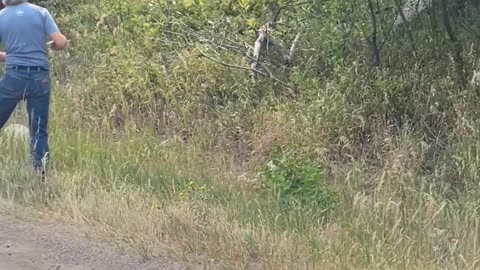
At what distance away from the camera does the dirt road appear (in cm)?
545

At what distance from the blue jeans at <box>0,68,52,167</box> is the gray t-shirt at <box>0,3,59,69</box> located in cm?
11

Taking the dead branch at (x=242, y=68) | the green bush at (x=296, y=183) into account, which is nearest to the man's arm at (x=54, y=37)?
the green bush at (x=296, y=183)

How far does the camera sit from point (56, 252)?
A: 18.7 feet

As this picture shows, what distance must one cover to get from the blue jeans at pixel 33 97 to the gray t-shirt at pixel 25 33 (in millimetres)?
105

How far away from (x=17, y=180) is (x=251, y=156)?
226 centimetres

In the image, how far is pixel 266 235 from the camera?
18.4 ft

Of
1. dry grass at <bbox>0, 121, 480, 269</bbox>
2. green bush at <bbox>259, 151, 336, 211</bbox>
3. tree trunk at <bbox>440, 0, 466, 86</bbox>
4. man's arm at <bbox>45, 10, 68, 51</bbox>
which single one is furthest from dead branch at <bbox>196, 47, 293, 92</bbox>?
man's arm at <bbox>45, 10, 68, 51</bbox>

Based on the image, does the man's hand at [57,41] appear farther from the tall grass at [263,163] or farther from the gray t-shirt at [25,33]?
the tall grass at [263,163]

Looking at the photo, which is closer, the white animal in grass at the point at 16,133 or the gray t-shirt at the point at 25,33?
the gray t-shirt at the point at 25,33

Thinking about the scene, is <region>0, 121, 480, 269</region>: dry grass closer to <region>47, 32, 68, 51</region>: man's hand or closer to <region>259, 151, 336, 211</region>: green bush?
<region>259, 151, 336, 211</region>: green bush

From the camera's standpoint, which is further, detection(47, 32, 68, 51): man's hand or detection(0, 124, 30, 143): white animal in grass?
detection(0, 124, 30, 143): white animal in grass

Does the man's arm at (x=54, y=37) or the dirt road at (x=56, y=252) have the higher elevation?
the man's arm at (x=54, y=37)

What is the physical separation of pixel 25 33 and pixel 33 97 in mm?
572

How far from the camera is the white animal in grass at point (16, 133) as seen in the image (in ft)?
26.4
